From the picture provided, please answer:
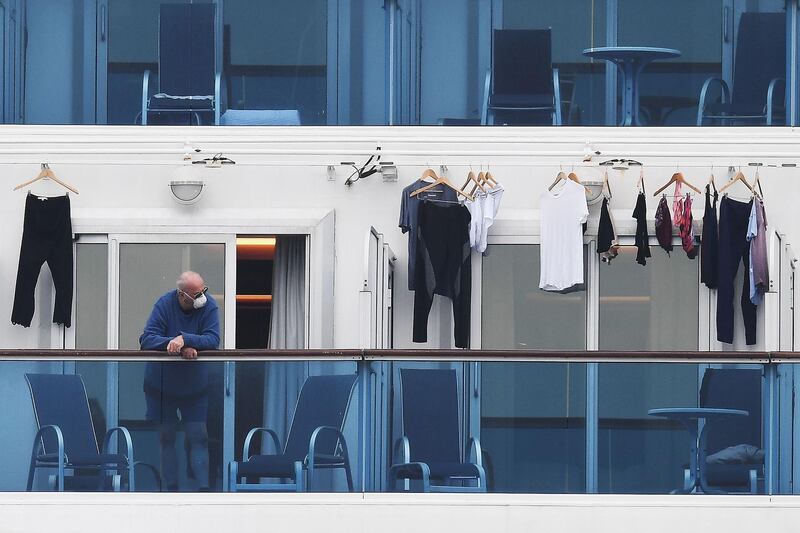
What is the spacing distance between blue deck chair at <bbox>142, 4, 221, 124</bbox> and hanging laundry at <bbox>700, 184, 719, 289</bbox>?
4.07 meters

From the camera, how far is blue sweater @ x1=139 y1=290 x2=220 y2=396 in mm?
13383

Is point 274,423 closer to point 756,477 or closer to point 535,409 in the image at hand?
point 535,409

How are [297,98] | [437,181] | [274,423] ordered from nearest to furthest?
[274,423] → [437,181] → [297,98]

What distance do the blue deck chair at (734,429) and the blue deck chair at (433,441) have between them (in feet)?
4.95

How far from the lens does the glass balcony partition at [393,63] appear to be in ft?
55.8

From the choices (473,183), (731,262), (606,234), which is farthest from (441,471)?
(731,262)

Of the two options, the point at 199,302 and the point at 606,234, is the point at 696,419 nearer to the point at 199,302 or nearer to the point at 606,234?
the point at 606,234

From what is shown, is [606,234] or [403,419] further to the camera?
[606,234]

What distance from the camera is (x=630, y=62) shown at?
55.1ft

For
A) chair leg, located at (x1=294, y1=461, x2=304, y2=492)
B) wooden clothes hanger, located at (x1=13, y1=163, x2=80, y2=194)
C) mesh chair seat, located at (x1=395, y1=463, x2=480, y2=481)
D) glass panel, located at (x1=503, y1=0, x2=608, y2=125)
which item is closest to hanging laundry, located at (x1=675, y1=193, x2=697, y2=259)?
glass panel, located at (x1=503, y1=0, x2=608, y2=125)

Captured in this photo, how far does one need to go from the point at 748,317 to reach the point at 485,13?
3.58 m

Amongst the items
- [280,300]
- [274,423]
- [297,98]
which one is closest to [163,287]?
[280,300]

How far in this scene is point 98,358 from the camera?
1339 centimetres

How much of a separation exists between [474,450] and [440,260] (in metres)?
2.92
